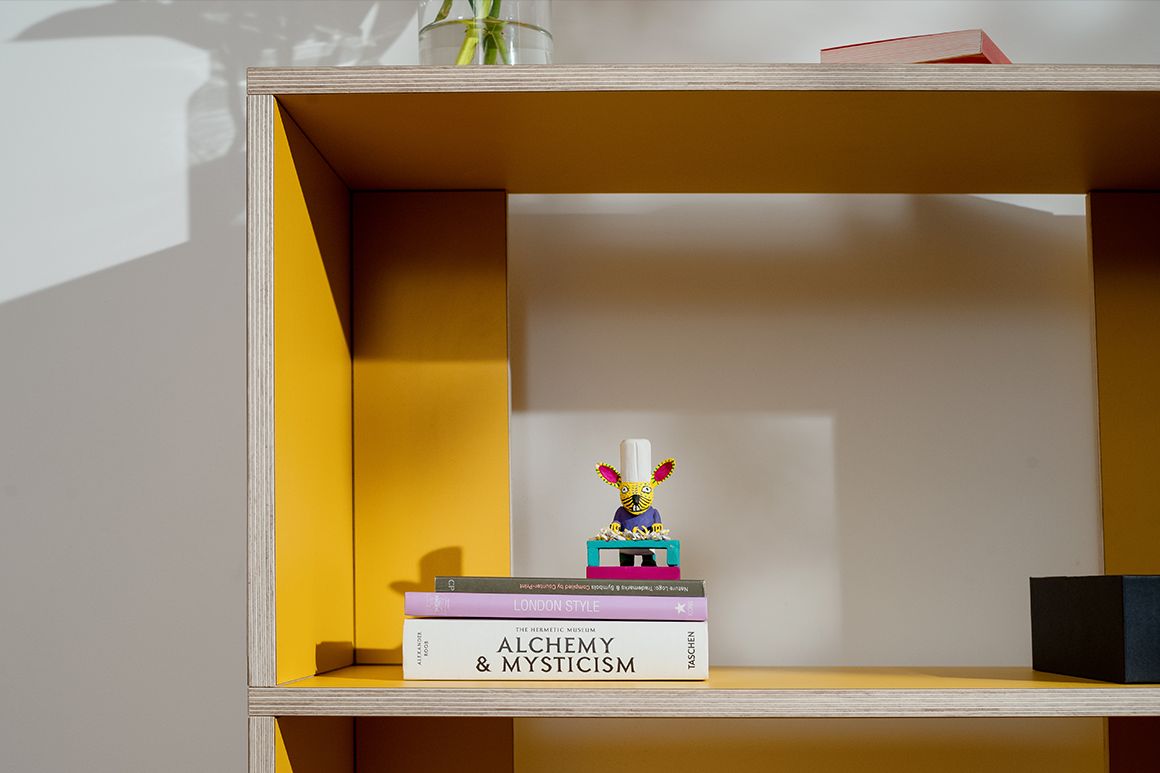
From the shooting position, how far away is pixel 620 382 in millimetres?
1362

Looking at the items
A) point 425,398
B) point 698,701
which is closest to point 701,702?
point 698,701

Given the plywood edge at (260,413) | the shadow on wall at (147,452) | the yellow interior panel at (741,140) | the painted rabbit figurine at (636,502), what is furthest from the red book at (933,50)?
the shadow on wall at (147,452)

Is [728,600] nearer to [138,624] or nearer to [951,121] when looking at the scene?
[951,121]

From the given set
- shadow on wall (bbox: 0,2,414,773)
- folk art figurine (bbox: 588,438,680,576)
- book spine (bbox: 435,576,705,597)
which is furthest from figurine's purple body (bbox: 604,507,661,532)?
shadow on wall (bbox: 0,2,414,773)

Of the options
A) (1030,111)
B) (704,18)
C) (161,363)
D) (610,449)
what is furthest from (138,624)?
(1030,111)

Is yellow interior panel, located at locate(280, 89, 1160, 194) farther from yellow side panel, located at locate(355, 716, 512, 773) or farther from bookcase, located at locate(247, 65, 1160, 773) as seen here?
yellow side panel, located at locate(355, 716, 512, 773)

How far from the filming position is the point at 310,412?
1.07 m

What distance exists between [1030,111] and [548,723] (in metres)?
0.86

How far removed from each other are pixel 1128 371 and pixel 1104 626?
434 millimetres

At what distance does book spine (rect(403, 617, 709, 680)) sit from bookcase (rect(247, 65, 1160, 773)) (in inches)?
0.8

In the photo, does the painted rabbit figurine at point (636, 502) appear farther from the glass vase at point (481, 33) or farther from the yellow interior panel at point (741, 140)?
the glass vase at point (481, 33)

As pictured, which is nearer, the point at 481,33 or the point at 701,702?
the point at 701,702

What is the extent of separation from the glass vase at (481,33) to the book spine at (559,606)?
537mm

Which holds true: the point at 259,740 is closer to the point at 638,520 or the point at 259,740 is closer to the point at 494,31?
the point at 638,520
